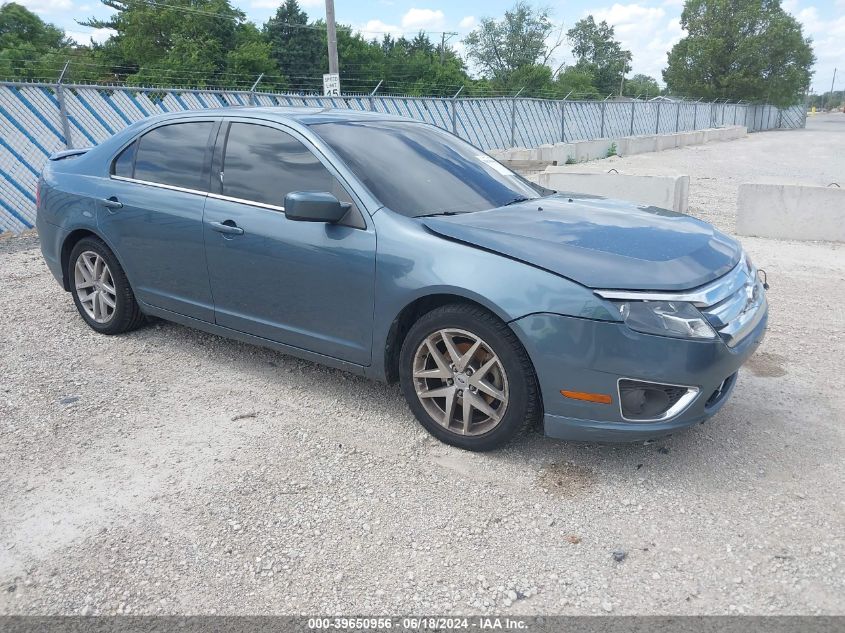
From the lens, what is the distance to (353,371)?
12.3 feet

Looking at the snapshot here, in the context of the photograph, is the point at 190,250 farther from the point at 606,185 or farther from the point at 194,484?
the point at 606,185

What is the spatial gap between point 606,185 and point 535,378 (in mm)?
7238

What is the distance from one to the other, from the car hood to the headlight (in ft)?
0.26

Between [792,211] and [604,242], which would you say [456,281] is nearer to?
[604,242]

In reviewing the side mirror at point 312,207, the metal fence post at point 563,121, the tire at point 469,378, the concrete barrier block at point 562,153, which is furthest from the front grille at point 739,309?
the metal fence post at point 563,121

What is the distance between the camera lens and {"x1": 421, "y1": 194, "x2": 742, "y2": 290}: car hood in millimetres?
3016

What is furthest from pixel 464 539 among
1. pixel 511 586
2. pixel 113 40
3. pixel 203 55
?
pixel 113 40

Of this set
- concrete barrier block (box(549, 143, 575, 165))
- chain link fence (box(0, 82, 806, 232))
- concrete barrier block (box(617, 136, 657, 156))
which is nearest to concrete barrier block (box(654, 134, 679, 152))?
concrete barrier block (box(617, 136, 657, 156))

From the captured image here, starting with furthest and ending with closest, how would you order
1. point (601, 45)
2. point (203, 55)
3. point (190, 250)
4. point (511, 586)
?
1. point (601, 45)
2. point (203, 55)
3. point (190, 250)
4. point (511, 586)

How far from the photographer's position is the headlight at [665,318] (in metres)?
2.90

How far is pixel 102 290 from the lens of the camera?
503 cm

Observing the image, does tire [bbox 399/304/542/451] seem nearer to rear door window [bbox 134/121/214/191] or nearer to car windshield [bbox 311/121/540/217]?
car windshield [bbox 311/121/540/217]

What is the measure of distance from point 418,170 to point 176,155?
167 cm

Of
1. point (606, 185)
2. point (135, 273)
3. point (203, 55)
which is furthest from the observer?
point (203, 55)
